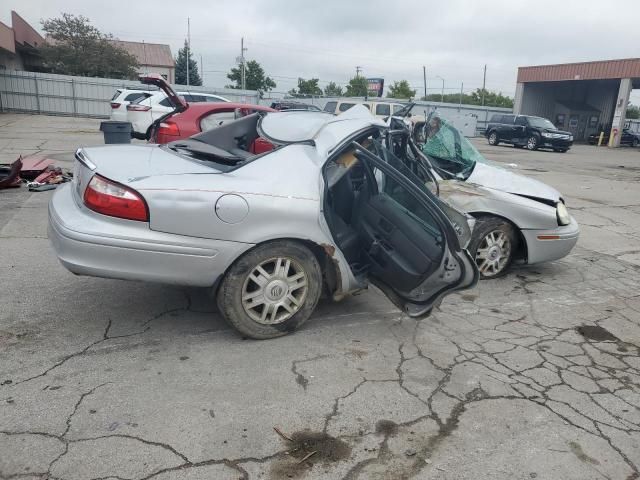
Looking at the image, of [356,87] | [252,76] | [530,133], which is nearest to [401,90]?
[356,87]

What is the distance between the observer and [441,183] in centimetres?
486

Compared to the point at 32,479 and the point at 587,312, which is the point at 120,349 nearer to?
the point at 32,479

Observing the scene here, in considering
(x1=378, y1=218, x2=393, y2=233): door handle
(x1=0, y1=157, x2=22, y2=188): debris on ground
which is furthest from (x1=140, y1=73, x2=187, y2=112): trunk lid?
(x1=378, y1=218, x2=393, y2=233): door handle

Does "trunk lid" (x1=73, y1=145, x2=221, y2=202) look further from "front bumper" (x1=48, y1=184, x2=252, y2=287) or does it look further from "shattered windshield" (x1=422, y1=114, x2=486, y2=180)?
"shattered windshield" (x1=422, y1=114, x2=486, y2=180)

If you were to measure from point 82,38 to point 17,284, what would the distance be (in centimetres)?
3974

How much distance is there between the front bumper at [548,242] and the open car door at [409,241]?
1867mm

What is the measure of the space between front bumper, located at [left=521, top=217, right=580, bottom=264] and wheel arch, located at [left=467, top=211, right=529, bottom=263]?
0.11 ft

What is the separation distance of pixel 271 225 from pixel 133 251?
0.85m

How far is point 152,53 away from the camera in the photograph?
5719cm

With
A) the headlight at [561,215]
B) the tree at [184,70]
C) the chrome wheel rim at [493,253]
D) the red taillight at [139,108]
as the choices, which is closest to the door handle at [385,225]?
the chrome wheel rim at [493,253]

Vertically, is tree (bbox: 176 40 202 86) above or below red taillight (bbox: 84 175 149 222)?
above

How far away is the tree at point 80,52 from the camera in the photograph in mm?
36706

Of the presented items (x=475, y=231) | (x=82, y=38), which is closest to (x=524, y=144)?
(x=475, y=231)

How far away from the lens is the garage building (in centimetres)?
3569
